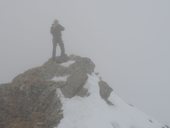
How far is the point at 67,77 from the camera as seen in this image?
28.1 meters

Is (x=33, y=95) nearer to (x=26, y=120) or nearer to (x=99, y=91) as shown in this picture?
(x=26, y=120)

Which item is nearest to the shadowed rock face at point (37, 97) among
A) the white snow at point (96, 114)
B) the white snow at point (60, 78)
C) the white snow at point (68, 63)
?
the white snow at point (60, 78)

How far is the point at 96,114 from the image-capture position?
2497 centimetres

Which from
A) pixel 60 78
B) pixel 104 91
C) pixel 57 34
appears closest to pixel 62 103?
pixel 60 78

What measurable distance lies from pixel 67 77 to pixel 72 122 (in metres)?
5.33

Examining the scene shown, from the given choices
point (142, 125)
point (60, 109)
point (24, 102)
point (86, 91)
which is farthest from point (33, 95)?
point (142, 125)

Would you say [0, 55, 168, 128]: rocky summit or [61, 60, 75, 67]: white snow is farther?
[61, 60, 75, 67]: white snow

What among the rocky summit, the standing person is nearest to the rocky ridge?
the rocky summit

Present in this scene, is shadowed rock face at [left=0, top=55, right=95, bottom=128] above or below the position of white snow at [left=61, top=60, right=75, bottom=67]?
below

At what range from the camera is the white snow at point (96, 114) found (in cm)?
2381

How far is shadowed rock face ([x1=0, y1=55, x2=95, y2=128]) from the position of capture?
2372 cm

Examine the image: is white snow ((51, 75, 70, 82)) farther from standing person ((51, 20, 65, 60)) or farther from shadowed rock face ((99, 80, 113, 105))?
standing person ((51, 20, 65, 60))

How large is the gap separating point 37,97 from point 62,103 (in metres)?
1.85

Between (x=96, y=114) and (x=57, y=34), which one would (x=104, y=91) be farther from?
(x=57, y=34)
